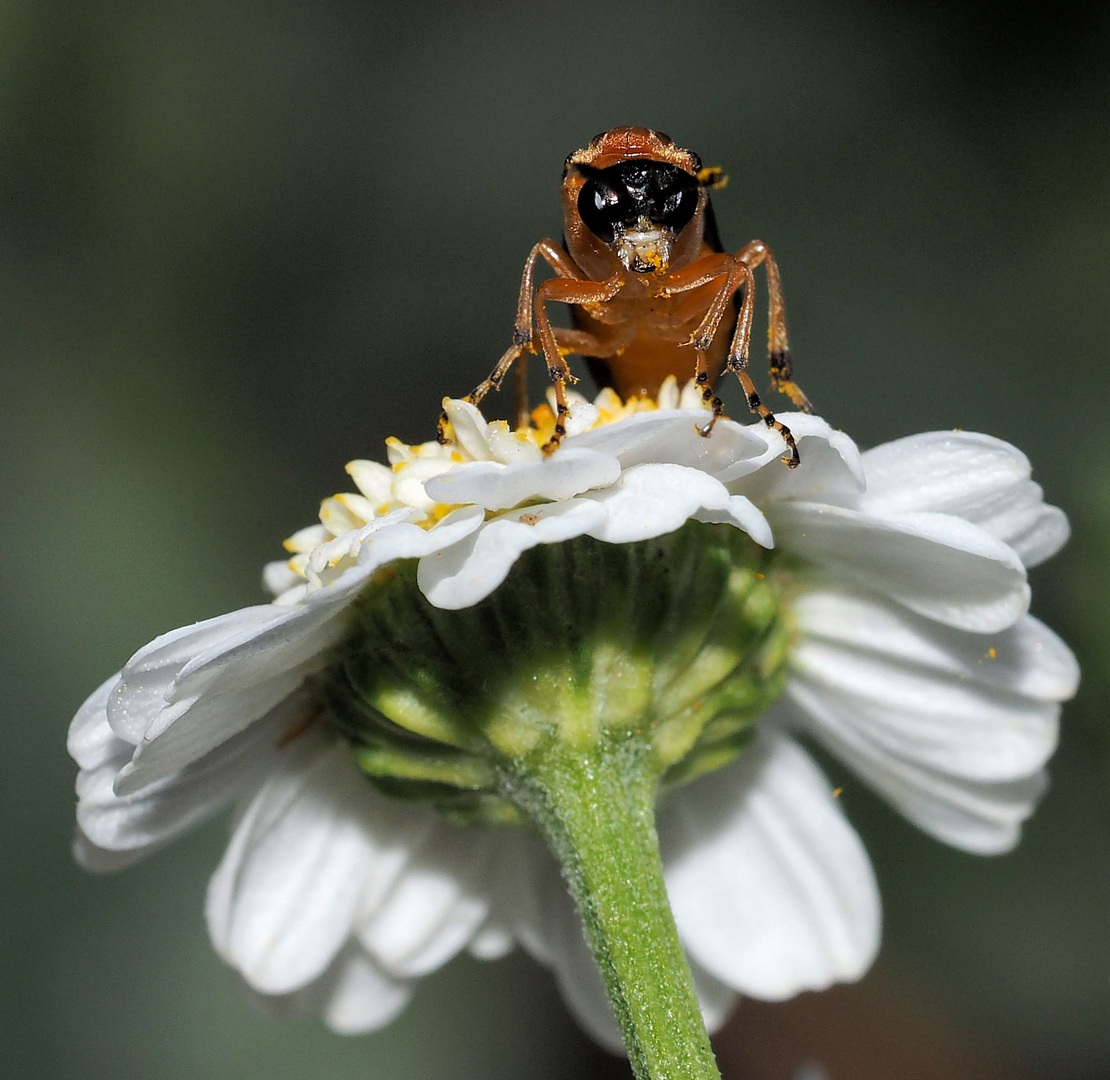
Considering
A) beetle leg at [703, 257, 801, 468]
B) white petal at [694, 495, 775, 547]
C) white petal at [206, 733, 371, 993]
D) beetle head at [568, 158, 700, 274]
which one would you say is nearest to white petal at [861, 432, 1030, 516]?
beetle leg at [703, 257, 801, 468]

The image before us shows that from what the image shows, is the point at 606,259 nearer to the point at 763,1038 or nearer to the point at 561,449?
the point at 561,449

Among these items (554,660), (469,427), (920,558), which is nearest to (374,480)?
(469,427)

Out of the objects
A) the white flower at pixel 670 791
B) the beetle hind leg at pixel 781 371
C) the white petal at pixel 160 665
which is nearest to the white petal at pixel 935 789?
the white flower at pixel 670 791

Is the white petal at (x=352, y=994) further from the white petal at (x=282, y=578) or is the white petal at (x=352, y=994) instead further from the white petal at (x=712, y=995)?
the white petal at (x=282, y=578)

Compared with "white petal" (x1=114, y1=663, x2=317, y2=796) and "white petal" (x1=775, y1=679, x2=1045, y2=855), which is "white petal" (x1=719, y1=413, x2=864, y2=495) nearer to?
"white petal" (x1=775, y1=679, x2=1045, y2=855)

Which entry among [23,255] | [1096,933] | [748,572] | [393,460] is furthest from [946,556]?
[23,255]

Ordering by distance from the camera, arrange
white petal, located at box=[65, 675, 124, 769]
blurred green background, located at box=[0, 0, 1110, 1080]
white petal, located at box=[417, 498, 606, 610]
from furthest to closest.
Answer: blurred green background, located at box=[0, 0, 1110, 1080] → white petal, located at box=[65, 675, 124, 769] → white petal, located at box=[417, 498, 606, 610]

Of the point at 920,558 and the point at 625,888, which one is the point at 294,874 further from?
Result: the point at 920,558
